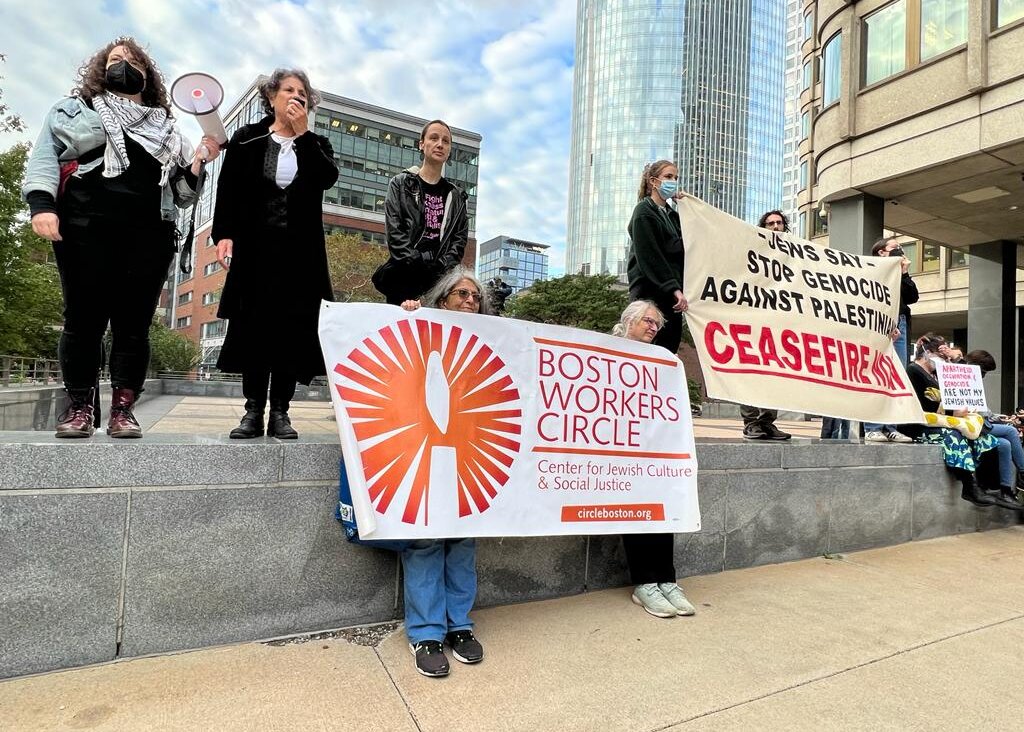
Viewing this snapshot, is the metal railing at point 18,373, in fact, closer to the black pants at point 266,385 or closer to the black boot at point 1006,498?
the black pants at point 266,385

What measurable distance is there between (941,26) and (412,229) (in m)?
13.5

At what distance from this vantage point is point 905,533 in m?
5.23

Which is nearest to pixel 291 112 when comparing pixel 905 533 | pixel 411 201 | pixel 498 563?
pixel 411 201

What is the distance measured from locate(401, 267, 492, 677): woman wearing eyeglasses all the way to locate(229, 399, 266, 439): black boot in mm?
899

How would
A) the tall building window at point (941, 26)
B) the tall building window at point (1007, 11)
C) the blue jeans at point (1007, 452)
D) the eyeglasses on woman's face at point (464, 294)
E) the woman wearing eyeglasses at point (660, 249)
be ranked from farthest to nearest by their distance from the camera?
the tall building window at point (941, 26), the tall building window at point (1007, 11), the blue jeans at point (1007, 452), the woman wearing eyeglasses at point (660, 249), the eyeglasses on woman's face at point (464, 294)

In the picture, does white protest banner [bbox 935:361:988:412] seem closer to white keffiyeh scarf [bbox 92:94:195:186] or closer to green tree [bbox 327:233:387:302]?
white keffiyeh scarf [bbox 92:94:195:186]

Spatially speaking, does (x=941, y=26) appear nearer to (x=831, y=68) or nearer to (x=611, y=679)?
(x=831, y=68)

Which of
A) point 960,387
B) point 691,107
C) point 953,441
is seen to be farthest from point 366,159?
point 691,107

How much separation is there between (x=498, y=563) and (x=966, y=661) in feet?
7.31

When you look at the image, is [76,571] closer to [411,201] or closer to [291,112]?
[291,112]

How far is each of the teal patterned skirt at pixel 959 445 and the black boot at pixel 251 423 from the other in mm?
5758

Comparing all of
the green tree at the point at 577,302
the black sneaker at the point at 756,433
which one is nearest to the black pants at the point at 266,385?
the black sneaker at the point at 756,433

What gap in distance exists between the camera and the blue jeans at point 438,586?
2555 mm

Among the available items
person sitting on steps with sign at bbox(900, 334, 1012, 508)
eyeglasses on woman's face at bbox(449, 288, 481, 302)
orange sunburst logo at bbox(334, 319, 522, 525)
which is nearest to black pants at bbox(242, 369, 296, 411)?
orange sunburst logo at bbox(334, 319, 522, 525)
